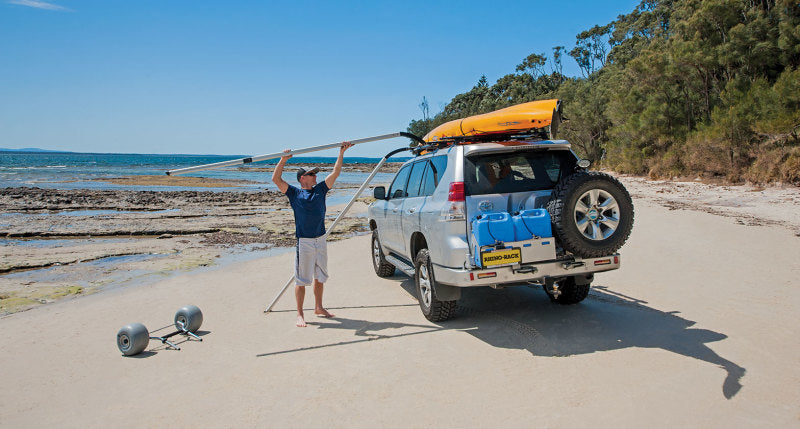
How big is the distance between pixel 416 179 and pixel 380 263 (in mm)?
2379

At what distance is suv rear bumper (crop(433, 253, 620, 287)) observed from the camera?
200 inches

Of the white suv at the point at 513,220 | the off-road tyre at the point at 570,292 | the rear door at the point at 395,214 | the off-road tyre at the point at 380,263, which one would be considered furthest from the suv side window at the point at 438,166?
the off-road tyre at the point at 380,263

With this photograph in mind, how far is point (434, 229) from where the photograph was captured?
5672 mm

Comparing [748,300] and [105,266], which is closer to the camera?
[748,300]

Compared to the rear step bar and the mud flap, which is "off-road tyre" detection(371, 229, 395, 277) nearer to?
the rear step bar

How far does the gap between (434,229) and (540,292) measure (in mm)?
2645

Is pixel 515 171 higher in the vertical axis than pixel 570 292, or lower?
higher

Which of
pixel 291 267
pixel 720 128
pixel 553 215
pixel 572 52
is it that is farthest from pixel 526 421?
pixel 572 52

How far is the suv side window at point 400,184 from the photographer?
762 centimetres

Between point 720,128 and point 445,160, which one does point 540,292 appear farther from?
point 720,128

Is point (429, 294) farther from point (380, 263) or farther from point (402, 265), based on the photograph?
point (380, 263)

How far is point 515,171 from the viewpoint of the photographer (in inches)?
223

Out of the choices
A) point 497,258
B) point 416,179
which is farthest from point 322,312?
point 497,258

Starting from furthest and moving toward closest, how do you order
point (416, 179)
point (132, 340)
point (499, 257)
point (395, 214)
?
point (395, 214) < point (416, 179) < point (132, 340) < point (499, 257)
